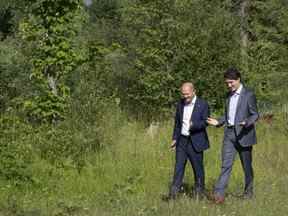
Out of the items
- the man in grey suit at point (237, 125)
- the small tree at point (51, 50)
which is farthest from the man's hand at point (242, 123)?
the small tree at point (51, 50)

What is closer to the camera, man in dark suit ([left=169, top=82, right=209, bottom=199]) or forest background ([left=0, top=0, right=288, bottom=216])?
man in dark suit ([left=169, top=82, right=209, bottom=199])

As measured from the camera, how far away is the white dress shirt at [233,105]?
8.71 meters

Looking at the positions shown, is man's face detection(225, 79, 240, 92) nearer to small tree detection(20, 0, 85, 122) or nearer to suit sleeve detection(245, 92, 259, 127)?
suit sleeve detection(245, 92, 259, 127)

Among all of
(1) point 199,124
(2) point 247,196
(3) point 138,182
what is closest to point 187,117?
(1) point 199,124

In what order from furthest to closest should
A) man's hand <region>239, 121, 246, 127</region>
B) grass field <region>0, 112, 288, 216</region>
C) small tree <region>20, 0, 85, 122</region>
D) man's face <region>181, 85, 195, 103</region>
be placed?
small tree <region>20, 0, 85, 122</region>
man's face <region>181, 85, 195, 103</region>
man's hand <region>239, 121, 246, 127</region>
grass field <region>0, 112, 288, 216</region>

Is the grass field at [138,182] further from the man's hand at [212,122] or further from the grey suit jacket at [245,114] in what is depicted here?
the man's hand at [212,122]

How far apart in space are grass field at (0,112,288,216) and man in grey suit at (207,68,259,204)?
31 cm

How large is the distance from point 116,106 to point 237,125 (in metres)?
5.96

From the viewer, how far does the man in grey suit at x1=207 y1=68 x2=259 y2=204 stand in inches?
339

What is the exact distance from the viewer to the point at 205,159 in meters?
12.1

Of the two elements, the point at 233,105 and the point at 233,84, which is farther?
the point at 233,105

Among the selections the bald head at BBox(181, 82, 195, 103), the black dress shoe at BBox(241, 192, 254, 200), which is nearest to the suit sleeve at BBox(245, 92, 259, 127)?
the bald head at BBox(181, 82, 195, 103)

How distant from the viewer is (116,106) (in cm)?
1428

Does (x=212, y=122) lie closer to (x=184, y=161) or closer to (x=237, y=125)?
(x=237, y=125)
